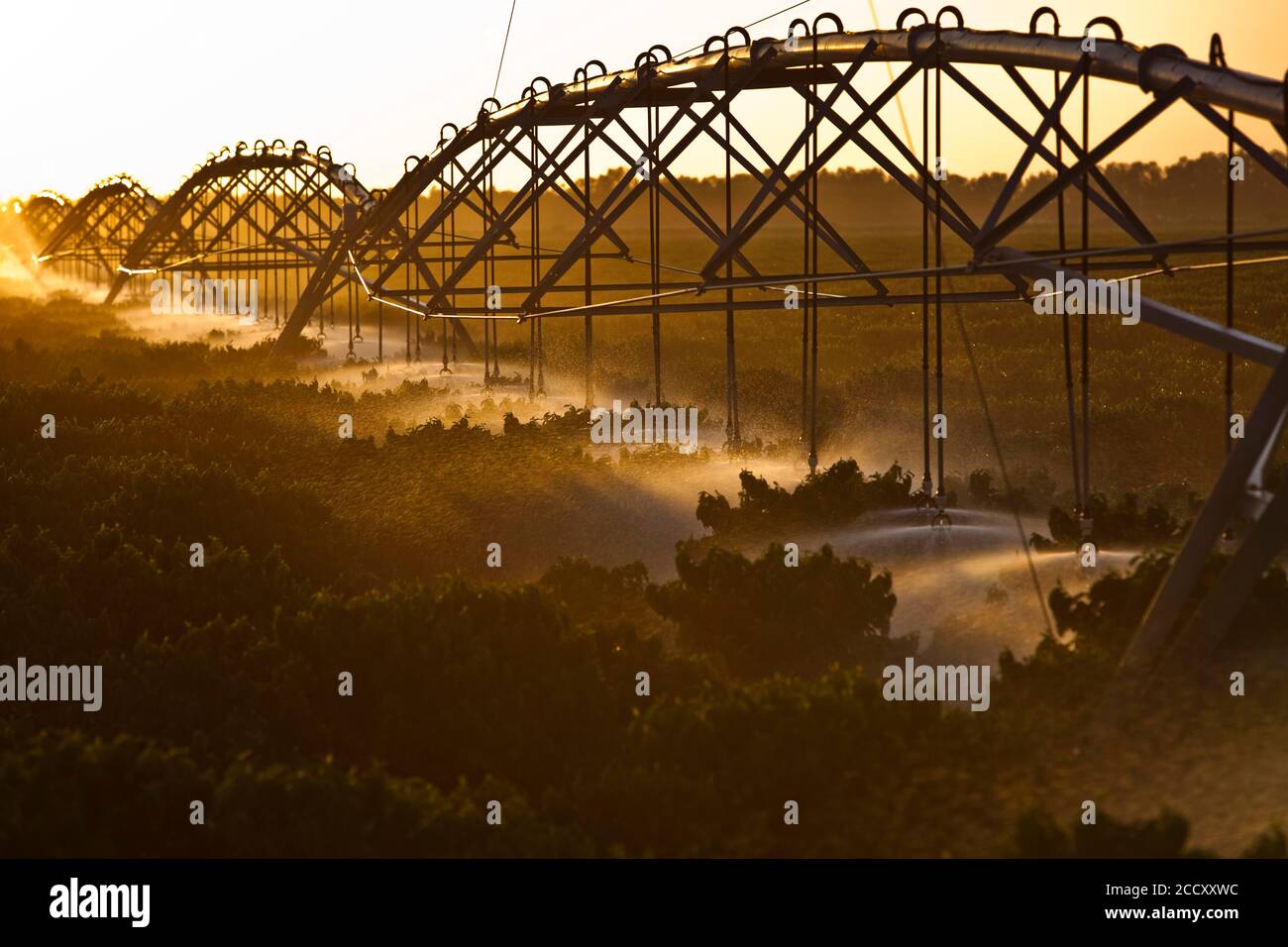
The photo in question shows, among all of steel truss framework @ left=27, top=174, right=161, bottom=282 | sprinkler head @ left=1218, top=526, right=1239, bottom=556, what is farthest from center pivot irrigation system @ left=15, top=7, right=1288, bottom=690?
steel truss framework @ left=27, top=174, right=161, bottom=282

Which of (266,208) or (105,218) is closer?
(266,208)

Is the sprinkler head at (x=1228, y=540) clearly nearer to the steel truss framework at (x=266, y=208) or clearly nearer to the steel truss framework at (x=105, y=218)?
the steel truss framework at (x=266, y=208)

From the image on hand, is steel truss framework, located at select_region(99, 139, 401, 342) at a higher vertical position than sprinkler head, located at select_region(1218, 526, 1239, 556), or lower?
higher

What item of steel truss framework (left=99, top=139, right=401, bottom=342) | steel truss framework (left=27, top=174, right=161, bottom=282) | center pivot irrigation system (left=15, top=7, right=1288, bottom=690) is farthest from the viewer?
steel truss framework (left=27, top=174, right=161, bottom=282)

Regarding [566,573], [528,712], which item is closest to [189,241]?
[566,573]

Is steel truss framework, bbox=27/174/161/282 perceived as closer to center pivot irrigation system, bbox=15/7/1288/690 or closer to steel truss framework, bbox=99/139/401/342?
steel truss framework, bbox=99/139/401/342

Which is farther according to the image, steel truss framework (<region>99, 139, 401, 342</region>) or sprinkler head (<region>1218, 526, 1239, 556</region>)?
steel truss framework (<region>99, 139, 401, 342</region>)

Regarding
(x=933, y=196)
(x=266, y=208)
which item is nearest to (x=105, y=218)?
(x=266, y=208)

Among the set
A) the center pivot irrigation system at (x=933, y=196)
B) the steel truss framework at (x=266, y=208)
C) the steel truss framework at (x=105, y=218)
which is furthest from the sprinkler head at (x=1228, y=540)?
the steel truss framework at (x=105, y=218)

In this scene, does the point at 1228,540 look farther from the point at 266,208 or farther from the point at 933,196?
the point at 266,208

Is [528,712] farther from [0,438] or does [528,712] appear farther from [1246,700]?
[0,438]

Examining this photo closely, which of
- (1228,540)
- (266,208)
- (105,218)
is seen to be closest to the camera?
(1228,540)
